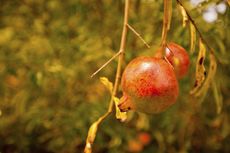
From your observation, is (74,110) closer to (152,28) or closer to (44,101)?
(44,101)

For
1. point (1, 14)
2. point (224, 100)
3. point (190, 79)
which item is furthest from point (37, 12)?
point (224, 100)

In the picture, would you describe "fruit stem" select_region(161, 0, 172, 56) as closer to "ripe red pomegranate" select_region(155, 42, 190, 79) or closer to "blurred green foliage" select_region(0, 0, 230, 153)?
"ripe red pomegranate" select_region(155, 42, 190, 79)

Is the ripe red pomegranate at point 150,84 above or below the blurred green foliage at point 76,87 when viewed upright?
above

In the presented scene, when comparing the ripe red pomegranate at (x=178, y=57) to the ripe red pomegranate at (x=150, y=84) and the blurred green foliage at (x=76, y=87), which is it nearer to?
the ripe red pomegranate at (x=150, y=84)

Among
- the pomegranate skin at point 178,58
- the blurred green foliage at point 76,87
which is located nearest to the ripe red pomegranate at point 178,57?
the pomegranate skin at point 178,58

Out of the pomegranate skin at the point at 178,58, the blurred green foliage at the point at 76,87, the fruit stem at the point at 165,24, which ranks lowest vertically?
the blurred green foliage at the point at 76,87

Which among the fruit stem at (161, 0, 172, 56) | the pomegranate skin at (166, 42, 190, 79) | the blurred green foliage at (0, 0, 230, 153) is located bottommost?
the blurred green foliage at (0, 0, 230, 153)

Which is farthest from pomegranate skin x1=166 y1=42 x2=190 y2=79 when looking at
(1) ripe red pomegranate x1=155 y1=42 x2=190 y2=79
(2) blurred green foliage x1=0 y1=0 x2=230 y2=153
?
(2) blurred green foliage x1=0 y1=0 x2=230 y2=153
